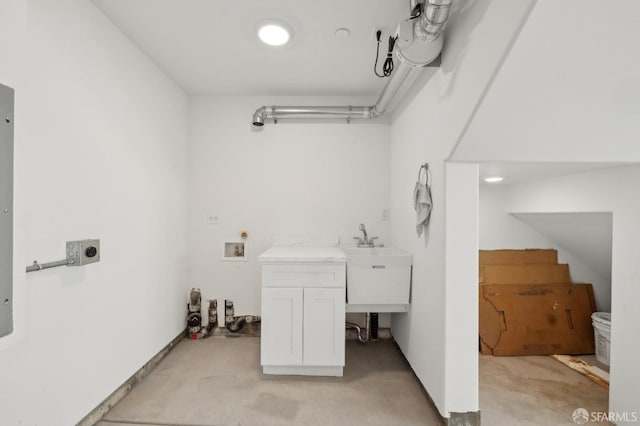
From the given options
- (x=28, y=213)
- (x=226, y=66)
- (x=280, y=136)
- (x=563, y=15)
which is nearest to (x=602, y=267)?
(x=563, y=15)

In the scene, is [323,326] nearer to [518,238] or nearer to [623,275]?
[623,275]

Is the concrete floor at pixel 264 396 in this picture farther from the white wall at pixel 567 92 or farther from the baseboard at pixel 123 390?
the white wall at pixel 567 92

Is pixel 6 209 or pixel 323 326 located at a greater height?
pixel 6 209

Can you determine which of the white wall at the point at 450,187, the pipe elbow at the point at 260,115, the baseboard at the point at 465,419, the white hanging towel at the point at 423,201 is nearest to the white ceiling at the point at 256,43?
the pipe elbow at the point at 260,115

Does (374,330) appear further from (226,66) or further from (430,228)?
(226,66)

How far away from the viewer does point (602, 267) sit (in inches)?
98.5

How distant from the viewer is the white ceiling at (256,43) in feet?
5.59

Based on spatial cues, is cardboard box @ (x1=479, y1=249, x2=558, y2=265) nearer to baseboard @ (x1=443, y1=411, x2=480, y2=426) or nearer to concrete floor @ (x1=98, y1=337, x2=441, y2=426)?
concrete floor @ (x1=98, y1=337, x2=441, y2=426)

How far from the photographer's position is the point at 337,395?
198 centimetres

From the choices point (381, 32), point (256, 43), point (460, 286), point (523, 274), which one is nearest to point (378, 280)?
point (460, 286)

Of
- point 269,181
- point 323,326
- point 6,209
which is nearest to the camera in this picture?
point 6,209

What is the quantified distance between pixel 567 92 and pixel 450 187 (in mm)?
632

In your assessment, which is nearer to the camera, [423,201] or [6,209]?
[6,209]

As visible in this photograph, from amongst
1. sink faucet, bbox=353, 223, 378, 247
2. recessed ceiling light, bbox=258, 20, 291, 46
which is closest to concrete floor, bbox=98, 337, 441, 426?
sink faucet, bbox=353, 223, 378, 247
